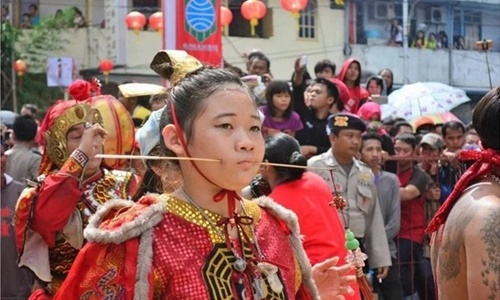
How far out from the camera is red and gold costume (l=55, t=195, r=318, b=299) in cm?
288

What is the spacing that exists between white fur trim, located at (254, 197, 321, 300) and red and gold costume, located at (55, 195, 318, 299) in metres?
0.12

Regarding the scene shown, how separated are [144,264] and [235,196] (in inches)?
14.7

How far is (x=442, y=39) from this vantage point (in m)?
30.2

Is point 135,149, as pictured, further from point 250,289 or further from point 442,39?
point 442,39

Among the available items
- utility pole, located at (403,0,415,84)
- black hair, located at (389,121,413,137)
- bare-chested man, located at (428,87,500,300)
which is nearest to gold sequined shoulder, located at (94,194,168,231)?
bare-chested man, located at (428,87,500,300)

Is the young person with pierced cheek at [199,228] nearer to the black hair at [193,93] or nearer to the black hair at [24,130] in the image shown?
the black hair at [193,93]

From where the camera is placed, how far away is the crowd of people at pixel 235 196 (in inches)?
115

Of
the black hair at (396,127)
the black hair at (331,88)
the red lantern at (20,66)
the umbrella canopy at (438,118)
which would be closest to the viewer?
the black hair at (331,88)

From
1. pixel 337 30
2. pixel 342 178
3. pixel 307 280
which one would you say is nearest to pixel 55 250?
pixel 307 280

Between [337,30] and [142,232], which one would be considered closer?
[142,232]

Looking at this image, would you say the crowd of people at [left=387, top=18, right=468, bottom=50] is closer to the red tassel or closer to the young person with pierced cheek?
the red tassel

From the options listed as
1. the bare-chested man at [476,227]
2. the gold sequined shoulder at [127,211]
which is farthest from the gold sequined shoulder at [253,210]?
the bare-chested man at [476,227]

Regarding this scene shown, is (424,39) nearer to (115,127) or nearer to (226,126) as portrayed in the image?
(115,127)

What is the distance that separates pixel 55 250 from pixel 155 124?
1.22m
